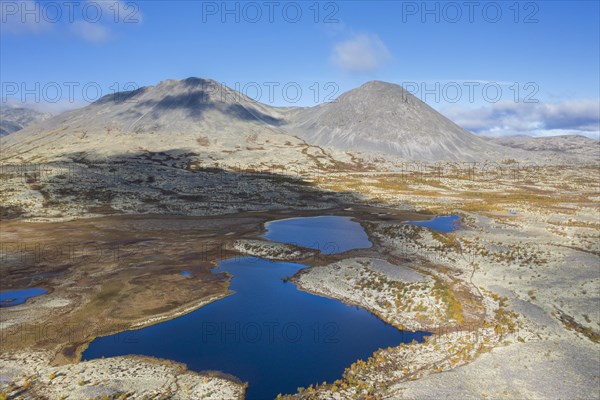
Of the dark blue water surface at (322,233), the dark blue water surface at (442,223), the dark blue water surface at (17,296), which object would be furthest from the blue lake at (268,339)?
the dark blue water surface at (442,223)

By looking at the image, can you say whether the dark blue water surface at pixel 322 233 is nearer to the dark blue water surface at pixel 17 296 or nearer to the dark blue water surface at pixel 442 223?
the dark blue water surface at pixel 442 223

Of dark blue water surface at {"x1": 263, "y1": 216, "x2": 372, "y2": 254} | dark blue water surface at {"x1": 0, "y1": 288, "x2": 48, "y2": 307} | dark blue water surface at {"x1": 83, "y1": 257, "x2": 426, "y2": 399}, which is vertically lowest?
dark blue water surface at {"x1": 83, "y1": 257, "x2": 426, "y2": 399}

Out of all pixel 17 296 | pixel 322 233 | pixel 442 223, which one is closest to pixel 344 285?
pixel 322 233

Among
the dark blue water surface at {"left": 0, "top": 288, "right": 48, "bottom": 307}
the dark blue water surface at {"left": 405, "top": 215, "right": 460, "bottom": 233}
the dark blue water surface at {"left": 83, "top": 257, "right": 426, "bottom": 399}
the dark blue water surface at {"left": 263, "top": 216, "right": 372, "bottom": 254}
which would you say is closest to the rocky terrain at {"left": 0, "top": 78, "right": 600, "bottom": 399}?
the dark blue water surface at {"left": 0, "top": 288, "right": 48, "bottom": 307}

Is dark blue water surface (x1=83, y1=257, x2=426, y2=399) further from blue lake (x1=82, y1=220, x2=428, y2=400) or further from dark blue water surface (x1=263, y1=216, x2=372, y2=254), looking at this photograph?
dark blue water surface (x1=263, y1=216, x2=372, y2=254)

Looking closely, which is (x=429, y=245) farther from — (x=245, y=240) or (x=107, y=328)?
(x=107, y=328)

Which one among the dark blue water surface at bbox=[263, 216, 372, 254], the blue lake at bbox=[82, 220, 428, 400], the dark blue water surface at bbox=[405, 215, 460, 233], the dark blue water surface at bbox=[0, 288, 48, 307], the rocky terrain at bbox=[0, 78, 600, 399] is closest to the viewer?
the rocky terrain at bbox=[0, 78, 600, 399]

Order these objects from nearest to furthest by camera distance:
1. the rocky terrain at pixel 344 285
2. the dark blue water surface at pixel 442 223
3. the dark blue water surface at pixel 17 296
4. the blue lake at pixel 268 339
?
the rocky terrain at pixel 344 285
the blue lake at pixel 268 339
the dark blue water surface at pixel 17 296
the dark blue water surface at pixel 442 223
